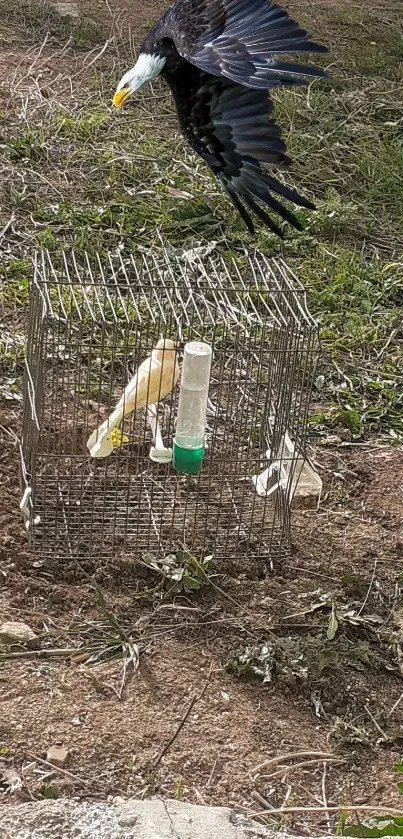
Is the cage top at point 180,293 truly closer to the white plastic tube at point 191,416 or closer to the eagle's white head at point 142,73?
the white plastic tube at point 191,416

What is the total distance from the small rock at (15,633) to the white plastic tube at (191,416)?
53 centimetres

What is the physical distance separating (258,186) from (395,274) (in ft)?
5.82

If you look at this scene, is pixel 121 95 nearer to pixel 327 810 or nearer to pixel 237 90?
pixel 237 90

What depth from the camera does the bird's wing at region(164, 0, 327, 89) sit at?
9.77ft

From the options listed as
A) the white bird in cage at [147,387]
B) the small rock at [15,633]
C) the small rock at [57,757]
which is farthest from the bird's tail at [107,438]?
the small rock at [57,757]

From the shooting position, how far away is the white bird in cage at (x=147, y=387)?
2.87m

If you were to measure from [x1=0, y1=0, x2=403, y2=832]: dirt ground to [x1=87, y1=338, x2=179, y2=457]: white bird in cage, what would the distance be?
33 centimetres

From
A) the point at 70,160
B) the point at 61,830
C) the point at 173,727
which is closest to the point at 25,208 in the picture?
the point at 70,160

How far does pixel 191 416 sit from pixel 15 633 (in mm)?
655

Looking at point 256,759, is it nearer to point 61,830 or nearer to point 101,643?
point 101,643

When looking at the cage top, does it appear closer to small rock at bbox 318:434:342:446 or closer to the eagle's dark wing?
the eagle's dark wing

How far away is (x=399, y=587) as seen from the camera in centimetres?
301

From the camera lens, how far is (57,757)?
7.30 feet

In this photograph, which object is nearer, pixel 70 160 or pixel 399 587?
pixel 399 587
